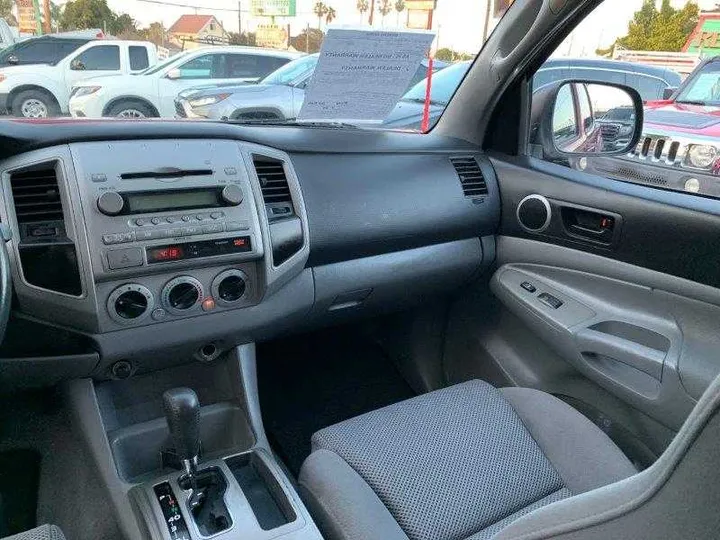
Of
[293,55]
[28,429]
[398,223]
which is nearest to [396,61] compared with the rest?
[293,55]

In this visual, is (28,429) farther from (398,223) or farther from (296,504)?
(398,223)

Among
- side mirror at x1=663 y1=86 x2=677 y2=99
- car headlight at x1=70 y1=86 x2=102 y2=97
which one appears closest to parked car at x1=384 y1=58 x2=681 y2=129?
side mirror at x1=663 y1=86 x2=677 y2=99

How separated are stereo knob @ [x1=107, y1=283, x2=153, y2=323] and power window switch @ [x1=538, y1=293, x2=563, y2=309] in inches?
47.9

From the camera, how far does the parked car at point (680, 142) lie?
2002mm

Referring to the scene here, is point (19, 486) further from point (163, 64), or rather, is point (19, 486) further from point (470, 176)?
point (470, 176)

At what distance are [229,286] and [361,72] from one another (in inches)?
28.8

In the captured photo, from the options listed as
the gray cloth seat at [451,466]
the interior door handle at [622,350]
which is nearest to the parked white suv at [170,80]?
the gray cloth seat at [451,466]

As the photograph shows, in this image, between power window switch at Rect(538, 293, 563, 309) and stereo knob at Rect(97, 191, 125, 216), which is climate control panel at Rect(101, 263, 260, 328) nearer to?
stereo knob at Rect(97, 191, 125, 216)

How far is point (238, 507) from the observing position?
59.7 inches

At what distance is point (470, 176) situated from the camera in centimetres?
218

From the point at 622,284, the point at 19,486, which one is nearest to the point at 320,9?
the point at 622,284

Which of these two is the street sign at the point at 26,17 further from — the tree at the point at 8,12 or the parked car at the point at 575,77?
the parked car at the point at 575,77

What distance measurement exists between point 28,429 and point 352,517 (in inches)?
42.0

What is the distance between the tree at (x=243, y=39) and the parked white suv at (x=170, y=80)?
0.17 ft
